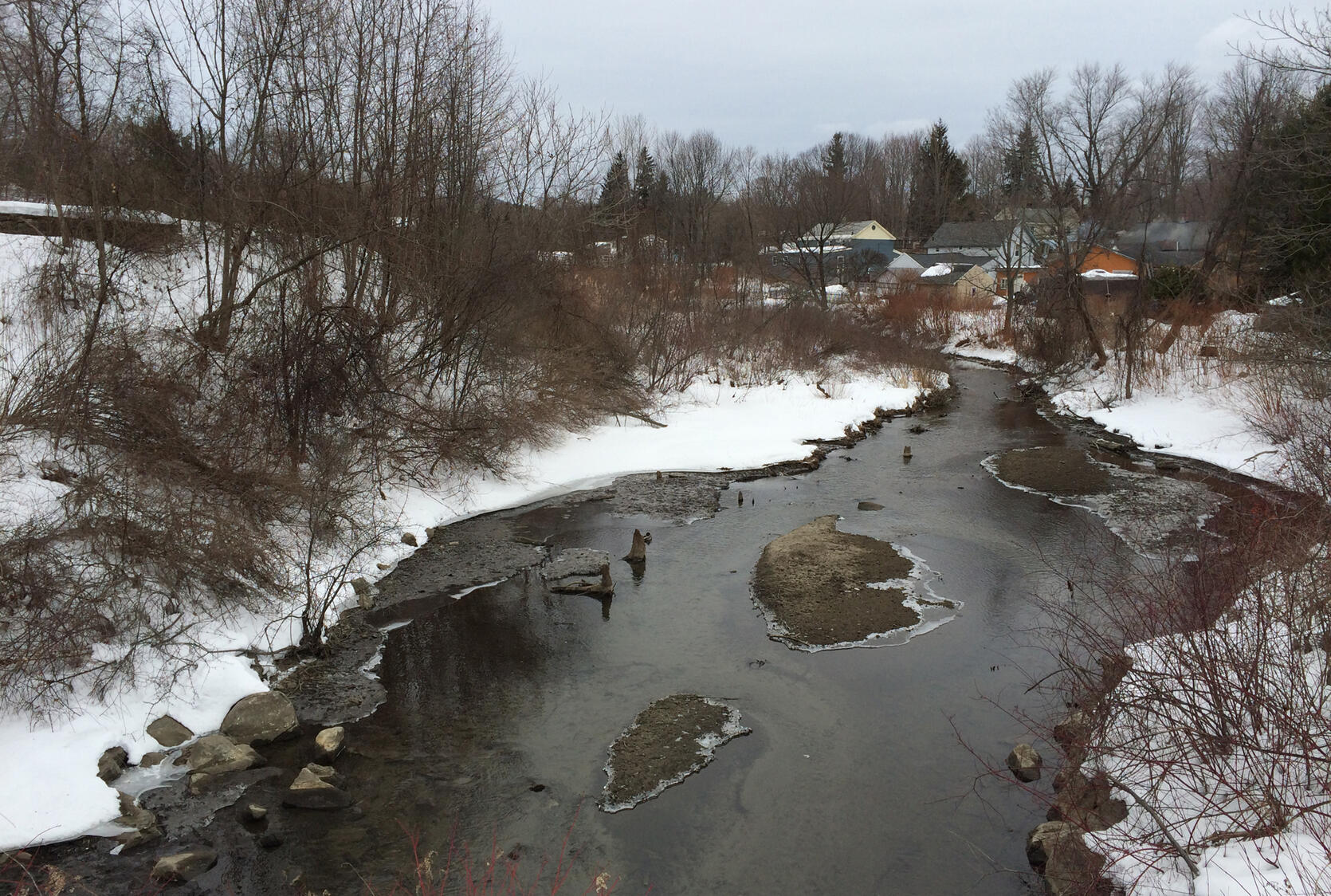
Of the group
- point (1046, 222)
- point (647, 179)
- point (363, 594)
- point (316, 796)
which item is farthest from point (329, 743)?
point (647, 179)

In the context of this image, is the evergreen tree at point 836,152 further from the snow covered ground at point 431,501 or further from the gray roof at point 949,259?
the snow covered ground at point 431,501

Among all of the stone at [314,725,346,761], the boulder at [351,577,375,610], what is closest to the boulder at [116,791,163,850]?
the stone at [314,725,346,761]

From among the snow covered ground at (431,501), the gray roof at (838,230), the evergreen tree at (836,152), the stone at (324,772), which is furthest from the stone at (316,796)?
the evergreen tree at (836,152)

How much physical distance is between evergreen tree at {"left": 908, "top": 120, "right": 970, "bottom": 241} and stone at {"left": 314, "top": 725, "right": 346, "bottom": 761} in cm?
7918

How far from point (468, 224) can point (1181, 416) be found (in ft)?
53.7

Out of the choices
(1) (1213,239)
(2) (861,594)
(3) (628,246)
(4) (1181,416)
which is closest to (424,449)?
(2) (861,594)

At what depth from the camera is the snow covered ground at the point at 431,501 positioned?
6.46m

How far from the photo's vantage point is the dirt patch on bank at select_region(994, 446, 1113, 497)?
15433 mm

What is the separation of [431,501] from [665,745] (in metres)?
8.07

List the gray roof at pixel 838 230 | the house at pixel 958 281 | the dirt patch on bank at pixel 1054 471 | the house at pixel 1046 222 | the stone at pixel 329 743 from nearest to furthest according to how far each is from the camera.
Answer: the stone at pixel 329 743 < the dirt patch on bank at pixel 1054 471 < the house at pixel 1046 222 < the gray roof at pixel 838 230 < the house at pixel 958 281

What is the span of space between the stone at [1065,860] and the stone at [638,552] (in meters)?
6.56

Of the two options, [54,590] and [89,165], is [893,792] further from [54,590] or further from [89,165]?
[89,165]

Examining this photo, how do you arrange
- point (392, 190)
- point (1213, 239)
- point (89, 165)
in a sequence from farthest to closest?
point (1213, 239) < point (392, 190) < point (89, 165)

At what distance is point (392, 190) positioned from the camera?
1644 centimetres
